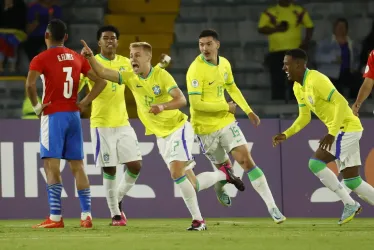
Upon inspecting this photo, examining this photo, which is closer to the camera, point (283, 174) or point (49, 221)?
point (49, 221)

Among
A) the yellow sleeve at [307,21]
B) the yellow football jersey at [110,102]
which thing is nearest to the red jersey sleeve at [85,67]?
the yellow football jersey at [110,102]

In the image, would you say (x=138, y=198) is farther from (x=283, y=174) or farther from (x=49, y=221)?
(x=49, y=221)

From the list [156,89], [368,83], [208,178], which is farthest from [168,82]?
[368,83]

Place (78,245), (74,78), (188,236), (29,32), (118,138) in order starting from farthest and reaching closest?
(29,32) → (118,138) → (74,78) → (188,236) → (78,245)

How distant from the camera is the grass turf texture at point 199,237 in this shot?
8883 mm

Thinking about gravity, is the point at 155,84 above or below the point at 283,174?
above

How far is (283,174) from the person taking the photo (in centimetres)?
1439

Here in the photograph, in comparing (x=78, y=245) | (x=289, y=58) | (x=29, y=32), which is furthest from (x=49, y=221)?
(x=29, y=32)

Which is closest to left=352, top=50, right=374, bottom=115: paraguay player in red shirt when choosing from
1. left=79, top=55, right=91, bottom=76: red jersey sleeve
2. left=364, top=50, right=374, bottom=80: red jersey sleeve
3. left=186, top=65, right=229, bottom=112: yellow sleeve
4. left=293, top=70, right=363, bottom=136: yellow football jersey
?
left=364, top=50, right=374, bottom=80: red jersey sleeve

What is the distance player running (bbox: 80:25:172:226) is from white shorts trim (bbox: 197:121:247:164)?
2.64 ft

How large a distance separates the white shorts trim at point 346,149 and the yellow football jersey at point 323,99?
76mm

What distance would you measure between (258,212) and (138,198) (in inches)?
62.4

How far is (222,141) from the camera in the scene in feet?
40.0

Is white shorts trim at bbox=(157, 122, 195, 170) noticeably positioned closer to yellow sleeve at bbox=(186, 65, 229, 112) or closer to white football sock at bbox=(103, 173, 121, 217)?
yellow sleeve at bbox=(186, 65, 229, 112)
